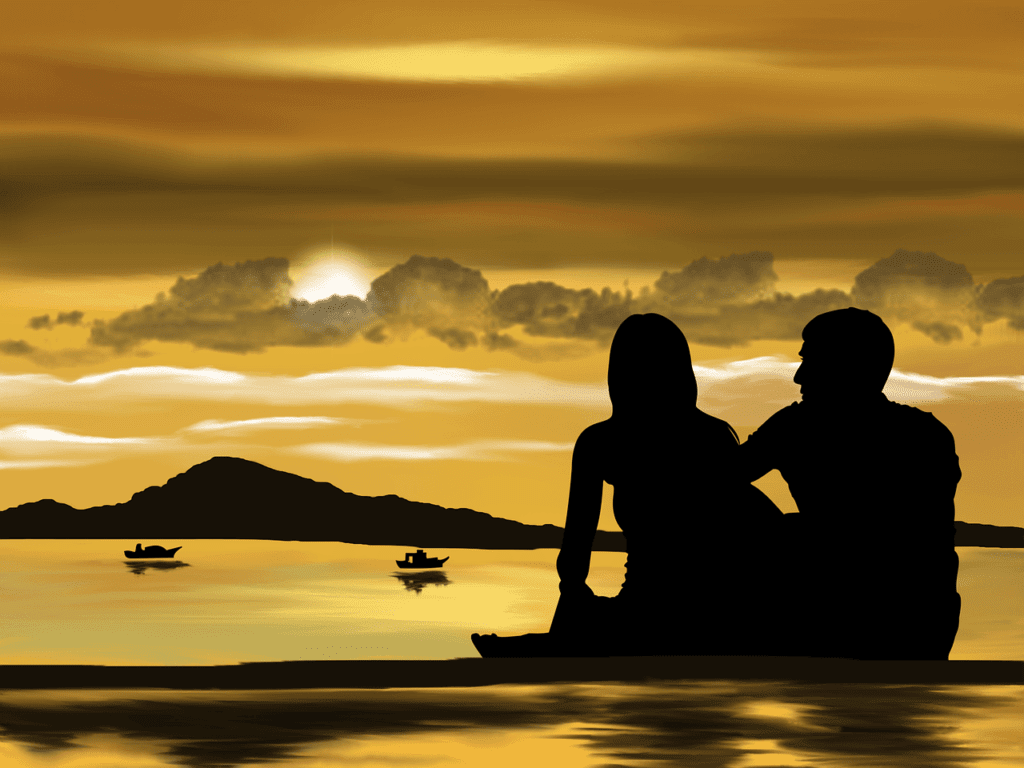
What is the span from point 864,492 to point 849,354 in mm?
645

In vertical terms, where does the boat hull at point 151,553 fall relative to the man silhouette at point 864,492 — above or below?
above

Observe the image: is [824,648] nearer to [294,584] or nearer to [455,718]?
[455,718]

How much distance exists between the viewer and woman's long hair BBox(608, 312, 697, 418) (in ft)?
23.4

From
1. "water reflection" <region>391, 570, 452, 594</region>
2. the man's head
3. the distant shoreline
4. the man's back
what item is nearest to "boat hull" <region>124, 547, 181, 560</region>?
"water reflection" <region>391, 570, 452, 594</region>

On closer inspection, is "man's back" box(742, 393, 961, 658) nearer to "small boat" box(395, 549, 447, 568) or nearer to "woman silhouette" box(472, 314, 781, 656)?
"woman silhouette" box(472, 314, 781, 656)

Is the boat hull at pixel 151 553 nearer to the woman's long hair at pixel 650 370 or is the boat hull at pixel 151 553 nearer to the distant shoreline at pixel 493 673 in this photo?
the woman's long hair at pixel 650 370

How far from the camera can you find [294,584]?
113 metres

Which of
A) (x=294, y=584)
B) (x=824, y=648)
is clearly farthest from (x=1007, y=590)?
(x=824, y=648)

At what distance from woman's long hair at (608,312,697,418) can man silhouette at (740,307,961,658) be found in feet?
1.34

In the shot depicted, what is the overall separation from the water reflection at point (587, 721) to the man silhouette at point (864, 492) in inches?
60.0

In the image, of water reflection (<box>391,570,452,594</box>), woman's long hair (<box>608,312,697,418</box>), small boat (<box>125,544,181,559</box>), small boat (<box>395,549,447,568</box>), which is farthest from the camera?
small boat (<box>125,544,181,559</box>)

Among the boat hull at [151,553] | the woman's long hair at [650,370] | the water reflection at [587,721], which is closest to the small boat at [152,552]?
the boat hull at [151,553]

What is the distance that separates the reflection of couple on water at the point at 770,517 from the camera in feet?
22.9

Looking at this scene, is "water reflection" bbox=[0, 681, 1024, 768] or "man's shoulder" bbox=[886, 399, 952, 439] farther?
"man's shoulder" bbox=[886, 399, 952, 439]
